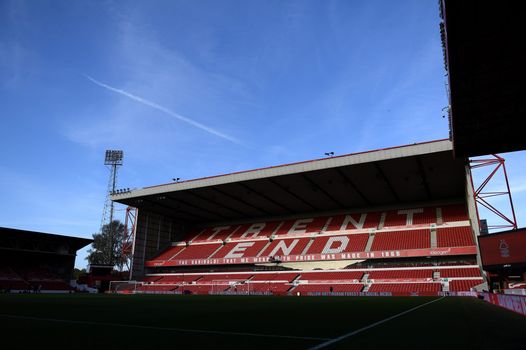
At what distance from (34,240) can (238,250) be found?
1003 inches

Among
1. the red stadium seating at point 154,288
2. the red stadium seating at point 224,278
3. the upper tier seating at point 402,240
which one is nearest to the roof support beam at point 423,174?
the upper tier seating at point 402,240

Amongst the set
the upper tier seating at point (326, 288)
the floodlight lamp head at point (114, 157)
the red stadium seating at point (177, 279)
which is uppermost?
the floodlight lamp head at point (114, 157)

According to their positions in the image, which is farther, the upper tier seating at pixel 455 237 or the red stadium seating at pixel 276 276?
the red stadium seating at pixel 276 276

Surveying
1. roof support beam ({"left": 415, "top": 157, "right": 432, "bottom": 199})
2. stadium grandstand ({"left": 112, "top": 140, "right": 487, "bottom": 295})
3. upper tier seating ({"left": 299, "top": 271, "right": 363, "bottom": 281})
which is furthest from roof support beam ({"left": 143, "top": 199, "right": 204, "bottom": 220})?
roof support beam ({"left": 415, "top": 157, "right": 432, "bottom": 199})

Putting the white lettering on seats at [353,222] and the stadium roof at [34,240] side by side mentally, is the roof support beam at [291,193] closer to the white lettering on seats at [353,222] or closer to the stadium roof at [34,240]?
the white lettering on seats at [353,222]

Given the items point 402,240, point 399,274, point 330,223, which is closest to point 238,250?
point 330,223

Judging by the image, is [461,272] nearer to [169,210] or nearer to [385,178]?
[385,178]

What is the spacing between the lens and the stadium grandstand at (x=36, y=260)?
41.3 meters

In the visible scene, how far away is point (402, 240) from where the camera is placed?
3884 centimetres

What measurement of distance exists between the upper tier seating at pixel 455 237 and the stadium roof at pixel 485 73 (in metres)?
23.1

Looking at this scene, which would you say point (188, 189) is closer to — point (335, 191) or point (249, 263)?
point (249, 263)

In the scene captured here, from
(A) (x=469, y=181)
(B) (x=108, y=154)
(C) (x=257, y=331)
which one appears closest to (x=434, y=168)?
(A) (x=469, y=181)

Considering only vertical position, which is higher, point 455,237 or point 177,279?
point 455,237

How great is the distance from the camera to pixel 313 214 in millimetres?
51000
